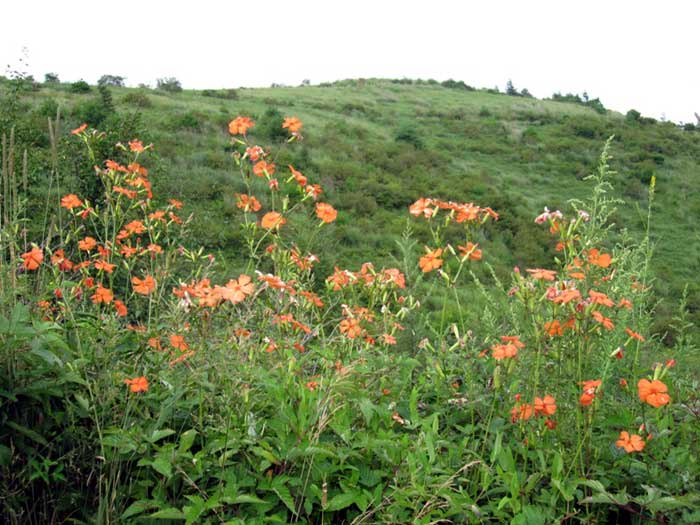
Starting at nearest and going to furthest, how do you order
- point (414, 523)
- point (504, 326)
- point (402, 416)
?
point (414, 523) < point (402, 416) < point (504, 326)

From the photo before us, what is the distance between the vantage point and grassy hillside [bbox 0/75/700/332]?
10680 mm

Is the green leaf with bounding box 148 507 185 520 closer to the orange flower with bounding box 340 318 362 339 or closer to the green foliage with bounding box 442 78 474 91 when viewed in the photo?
the orange flower with bounding box 340 318 362 339

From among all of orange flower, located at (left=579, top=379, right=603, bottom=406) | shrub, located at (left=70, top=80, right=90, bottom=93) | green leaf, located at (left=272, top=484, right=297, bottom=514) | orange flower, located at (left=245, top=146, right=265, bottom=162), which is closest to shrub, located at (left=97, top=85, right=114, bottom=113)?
shrub, located at (left=70, top=80, right=90, bottom=93)

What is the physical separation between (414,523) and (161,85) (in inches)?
915

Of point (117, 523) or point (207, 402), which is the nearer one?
point (117, 523)

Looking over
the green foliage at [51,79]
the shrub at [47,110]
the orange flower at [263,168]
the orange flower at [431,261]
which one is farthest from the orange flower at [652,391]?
the green foliage at [51,79]

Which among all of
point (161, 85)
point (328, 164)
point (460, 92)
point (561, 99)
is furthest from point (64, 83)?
A: point (561, 99)

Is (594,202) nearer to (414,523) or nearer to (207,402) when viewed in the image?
(414,523)

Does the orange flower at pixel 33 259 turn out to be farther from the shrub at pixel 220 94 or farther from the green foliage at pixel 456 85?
the green foliage at pixel 456 85

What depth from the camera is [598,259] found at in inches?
70.0

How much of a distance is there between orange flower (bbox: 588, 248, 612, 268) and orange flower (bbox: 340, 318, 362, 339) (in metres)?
0.79

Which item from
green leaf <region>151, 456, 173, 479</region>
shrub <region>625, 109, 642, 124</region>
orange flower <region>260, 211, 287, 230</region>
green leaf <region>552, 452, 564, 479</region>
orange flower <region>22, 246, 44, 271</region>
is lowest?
green leaf <region>151, 456, 173, 479</region>

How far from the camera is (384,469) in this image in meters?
1.76

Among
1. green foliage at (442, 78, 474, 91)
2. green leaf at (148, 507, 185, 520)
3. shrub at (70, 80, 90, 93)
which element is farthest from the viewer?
green foliage at (442, 78, 474, 91)
